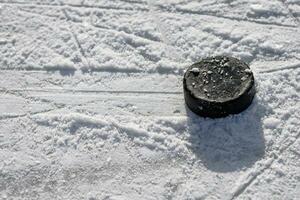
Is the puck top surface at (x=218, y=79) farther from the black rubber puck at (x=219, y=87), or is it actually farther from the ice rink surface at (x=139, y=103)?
the ice rink surface at (x=139, y=103)

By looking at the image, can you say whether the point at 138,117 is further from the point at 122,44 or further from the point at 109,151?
the point at 122,44

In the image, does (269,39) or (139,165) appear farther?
(269,39)

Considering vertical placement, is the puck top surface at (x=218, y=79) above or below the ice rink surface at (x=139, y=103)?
above

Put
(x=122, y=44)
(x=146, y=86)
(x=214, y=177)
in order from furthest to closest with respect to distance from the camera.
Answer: (x=122, y=44) < (x=146, y=86) < (x=214, y=177)

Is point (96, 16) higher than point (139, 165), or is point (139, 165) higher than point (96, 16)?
point (96, 16)

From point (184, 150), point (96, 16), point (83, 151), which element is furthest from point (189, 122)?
point (96, 16)

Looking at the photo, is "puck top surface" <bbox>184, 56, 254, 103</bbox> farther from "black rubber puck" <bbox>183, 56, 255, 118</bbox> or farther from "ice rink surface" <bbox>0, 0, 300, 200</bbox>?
"ice rink surface" <bbox>0, 0, 300, 200</bbox>

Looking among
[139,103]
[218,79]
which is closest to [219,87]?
[218,79]

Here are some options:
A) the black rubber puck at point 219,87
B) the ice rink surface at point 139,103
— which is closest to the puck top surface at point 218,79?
the black rubber puck at point 219,87
